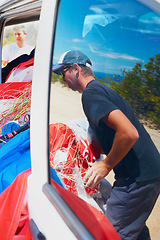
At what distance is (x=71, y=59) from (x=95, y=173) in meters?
0.47

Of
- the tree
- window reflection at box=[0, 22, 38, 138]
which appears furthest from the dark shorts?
window reflection at box=[0, 22, 38, 138]

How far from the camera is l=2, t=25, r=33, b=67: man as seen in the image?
3.12m

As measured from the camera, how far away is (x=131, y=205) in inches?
36.3

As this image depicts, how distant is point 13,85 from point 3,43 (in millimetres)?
987

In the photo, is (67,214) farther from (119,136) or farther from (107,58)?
(107,58)

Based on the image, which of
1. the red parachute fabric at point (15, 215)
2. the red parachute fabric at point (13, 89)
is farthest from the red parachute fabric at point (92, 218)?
the red parachute fabric at point (13, 89)

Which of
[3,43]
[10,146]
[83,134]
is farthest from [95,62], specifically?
[3,43]

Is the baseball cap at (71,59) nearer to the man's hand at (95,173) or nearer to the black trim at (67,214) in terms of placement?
the man's hand at (95,173)

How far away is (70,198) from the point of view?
3.44 ft

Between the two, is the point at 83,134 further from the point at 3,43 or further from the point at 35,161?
the point at 3,43

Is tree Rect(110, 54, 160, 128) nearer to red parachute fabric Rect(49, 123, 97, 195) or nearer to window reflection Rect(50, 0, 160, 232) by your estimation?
window reflection Rect(50, 0, 160, 232)

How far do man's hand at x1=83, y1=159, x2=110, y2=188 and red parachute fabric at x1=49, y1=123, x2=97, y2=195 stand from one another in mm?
24

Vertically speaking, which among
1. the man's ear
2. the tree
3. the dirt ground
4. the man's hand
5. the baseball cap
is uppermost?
the baseball cap

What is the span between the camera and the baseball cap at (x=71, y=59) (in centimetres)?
96
